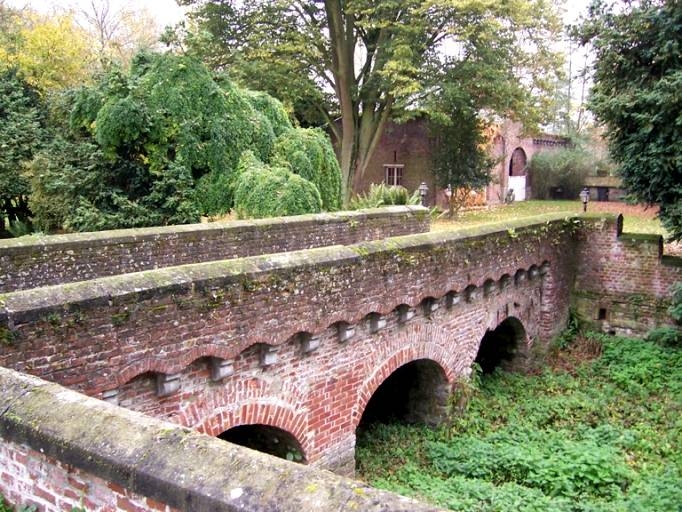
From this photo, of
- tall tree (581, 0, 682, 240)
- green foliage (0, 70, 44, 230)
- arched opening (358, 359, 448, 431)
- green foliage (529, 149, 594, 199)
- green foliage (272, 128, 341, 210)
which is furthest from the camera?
green foliage (529, 149, 594, 199)

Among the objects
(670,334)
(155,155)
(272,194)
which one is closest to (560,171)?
(670,334)

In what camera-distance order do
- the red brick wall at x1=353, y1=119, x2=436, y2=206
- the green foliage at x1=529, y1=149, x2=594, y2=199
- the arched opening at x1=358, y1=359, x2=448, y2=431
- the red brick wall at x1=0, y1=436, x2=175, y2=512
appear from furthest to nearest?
the green foliage at x1=529, y1=149, x2=594, y2=199
the red brick wall at x1=353, y1=119, x2=436, y2=206
the arched opening at x1=358, y1=359, x2=448, y2=431
the red brick wall at x1=0, y1=436, x2=175, y2=512

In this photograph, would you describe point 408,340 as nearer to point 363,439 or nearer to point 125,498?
point 363,439

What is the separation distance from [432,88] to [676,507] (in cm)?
1733

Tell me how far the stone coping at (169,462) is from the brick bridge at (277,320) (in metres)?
1.41

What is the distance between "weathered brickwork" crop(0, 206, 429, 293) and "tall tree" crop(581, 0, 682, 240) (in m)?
6.18

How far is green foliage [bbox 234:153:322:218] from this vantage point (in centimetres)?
1332

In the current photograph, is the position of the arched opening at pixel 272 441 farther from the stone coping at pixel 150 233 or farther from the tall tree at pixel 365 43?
the tall tree at pixel 365 43

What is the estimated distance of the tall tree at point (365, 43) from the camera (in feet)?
68.8

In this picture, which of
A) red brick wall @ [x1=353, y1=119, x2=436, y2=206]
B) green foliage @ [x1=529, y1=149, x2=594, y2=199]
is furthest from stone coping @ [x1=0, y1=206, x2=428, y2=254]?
green foliage @ [x1=529, y1=149, x2=594, y2=199]

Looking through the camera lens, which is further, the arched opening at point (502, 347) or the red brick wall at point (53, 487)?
the arched opening at point (502, 347)

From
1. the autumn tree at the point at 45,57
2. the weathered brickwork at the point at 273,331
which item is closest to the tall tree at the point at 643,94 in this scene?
the weathered brickwork at the point at 273,331

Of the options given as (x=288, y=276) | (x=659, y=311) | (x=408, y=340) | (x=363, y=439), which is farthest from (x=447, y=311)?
(x=659, y=311)

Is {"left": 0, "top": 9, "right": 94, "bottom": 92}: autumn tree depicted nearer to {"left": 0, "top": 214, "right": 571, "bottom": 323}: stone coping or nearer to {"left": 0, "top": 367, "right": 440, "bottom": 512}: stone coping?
{"left": 0, "top": 214, "right": 571, "bottom": 323}: stone coping
